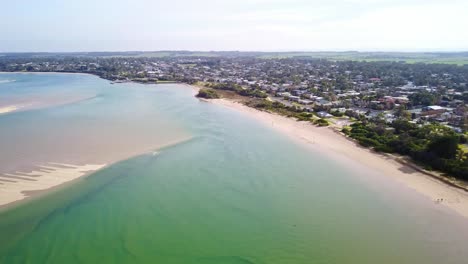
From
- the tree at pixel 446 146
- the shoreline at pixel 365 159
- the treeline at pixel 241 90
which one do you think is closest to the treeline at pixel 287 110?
the shoreline at pixel 365 159

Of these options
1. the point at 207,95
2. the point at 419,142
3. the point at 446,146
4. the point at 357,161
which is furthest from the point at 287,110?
the point at 446,146

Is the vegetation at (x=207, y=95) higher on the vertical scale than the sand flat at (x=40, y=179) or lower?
higher

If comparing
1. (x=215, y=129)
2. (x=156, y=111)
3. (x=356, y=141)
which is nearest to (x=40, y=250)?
(x=215, y=129)

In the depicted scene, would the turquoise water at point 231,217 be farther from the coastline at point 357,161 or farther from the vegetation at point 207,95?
the vegetation at point 207,95

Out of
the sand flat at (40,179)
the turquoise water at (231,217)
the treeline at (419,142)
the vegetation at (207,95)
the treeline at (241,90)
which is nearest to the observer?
the turquoise water at (231,217)

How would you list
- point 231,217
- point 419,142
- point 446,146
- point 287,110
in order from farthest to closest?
1. point 287,110
2. point 419,142
3. point 446,146
4. point 231,217

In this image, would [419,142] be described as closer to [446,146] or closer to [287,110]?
[446,146]

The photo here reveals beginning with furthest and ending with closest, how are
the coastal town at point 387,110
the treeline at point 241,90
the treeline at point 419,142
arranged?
1. the treeline at point 241,90
2. the coastal town at point 387,110
3. the treeline at point 419,142
